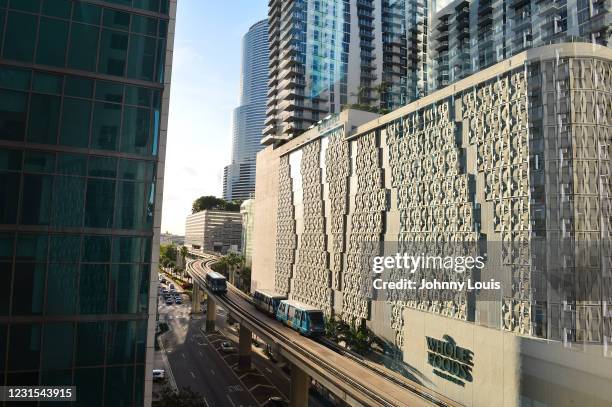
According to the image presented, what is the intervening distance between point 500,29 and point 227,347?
70.9 m

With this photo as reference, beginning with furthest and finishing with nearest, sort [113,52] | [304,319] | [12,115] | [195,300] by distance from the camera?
Result: [195,300]
[304,319]
[113,52]
[12,115]

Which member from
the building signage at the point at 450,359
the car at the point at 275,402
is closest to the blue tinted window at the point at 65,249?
the building signage at the point at 450,359

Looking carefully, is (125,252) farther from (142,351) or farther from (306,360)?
(306,360)

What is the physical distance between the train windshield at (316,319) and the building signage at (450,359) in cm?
1257

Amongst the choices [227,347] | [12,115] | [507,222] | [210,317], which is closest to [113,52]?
[12,115]

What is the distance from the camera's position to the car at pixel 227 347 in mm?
75625

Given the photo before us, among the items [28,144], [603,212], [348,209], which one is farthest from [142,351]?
[348,209]

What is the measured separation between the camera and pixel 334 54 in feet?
336

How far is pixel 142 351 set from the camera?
78.9 feet

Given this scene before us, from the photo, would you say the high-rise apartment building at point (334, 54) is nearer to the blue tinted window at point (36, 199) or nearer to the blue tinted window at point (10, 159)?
the blue tinted window at point (36, 199)

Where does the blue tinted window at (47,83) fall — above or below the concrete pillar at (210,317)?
above

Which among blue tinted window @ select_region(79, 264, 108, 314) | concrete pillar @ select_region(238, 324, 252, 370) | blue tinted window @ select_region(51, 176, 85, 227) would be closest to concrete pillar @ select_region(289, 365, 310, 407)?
concrete pillar @ select_region(238, 324, 252, 370)

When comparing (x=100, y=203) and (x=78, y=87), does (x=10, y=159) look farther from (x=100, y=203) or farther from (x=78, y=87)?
(x=78, y=87)

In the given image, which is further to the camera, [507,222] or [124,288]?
[507,222]
